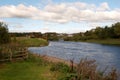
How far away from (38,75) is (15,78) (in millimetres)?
2436

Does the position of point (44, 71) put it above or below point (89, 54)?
above

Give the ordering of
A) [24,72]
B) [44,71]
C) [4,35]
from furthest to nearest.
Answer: [4,35]
[44,71]
[24,72]

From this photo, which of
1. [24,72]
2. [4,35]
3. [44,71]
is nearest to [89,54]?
[4,35]

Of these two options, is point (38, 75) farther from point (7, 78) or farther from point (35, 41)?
point (35, 41)

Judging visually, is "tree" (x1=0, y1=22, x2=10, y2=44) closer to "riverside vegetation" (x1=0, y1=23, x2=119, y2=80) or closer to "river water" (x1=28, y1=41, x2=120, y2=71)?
"river water" (x1=28, y1=41, x2=120, y2=71)

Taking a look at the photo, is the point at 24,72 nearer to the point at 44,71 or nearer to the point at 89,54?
the point at 44,71

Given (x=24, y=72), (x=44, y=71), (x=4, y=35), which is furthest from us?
(x=4, y=35)

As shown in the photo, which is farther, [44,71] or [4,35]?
[4,35]

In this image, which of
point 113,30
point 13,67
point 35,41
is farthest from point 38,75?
point 113,30

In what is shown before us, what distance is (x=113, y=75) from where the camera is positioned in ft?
43.1

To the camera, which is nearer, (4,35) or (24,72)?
(24,72)

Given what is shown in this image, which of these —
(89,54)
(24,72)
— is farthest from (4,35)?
(24,72)

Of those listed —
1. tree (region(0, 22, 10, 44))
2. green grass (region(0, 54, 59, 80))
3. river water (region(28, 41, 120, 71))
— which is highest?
tree (region(0, 22, 10, 44))

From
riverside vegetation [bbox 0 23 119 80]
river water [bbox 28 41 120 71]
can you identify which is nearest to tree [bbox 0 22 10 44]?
river water [bbox 28 41 120 71]
